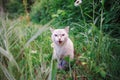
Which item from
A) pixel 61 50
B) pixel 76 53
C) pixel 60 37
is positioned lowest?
pixel 76 53

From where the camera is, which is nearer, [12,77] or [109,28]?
[12,77]

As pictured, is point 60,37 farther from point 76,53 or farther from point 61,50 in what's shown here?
point 76,53

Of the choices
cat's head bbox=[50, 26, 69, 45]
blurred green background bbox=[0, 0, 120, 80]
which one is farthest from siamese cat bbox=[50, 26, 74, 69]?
blurred green background bbox=[0, 0, 120, 80]

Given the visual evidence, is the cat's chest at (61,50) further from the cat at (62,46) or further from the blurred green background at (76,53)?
the blurred green background at (76,53)

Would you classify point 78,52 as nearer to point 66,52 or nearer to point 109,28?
point 66,52

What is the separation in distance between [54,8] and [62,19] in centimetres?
116

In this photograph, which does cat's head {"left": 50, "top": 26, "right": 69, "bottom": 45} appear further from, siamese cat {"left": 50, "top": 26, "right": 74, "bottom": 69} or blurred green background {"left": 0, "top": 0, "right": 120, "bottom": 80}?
blurred green background {"left": 0, "top": 0, "right": 120, "bottom": 80}

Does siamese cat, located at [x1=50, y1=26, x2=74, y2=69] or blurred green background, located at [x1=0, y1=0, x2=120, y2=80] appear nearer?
blurred green background, located at [x1=0, y1=0, x2=120, y2=80]

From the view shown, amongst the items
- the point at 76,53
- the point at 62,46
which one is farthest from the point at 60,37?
the point at 76,53

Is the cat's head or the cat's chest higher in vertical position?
the cat's head

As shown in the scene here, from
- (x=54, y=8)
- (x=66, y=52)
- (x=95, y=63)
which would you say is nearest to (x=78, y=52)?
(x=66, y=52)

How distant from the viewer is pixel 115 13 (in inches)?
201

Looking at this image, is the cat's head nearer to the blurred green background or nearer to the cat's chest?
the cat's chest

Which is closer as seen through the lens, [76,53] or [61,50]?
[61,50]
